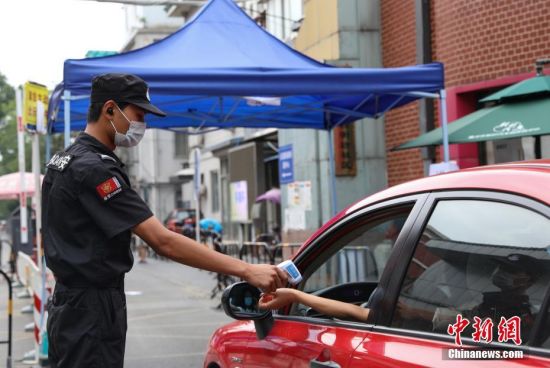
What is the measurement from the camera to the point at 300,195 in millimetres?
16312

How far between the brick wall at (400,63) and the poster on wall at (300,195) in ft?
5.05

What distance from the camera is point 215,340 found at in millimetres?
4441

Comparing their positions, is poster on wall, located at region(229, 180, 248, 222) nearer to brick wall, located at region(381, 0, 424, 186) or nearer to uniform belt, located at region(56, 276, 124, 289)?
brick wall, located at region(381, 0, 424, 186)

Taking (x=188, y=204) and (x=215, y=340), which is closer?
(x=215, y=340)

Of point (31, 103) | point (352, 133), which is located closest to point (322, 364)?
point (31, 103)

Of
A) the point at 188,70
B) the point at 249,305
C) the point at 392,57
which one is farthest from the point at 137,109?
the point at 392,57

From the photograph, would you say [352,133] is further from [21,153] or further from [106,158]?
[106,158]

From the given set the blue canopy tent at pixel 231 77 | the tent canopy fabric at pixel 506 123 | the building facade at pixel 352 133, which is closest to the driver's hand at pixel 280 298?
the blue canopy tent at pixel 231 77

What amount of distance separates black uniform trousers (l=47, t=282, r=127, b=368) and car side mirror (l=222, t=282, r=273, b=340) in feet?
1.87

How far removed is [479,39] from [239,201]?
62.5ft

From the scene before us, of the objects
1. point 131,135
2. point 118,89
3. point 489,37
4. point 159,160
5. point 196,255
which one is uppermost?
point 159,160

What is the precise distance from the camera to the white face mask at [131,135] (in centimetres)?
357

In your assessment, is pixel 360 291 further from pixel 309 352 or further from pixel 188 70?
pixel 188 70

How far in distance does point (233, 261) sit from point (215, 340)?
1.20 m
